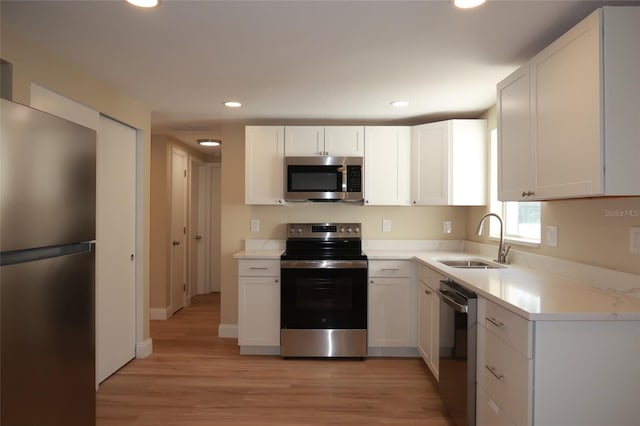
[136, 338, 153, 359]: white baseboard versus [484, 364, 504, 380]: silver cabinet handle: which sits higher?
[484, 364, 504, 380]: silver cabinet handle

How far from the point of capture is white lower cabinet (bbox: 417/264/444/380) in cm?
279

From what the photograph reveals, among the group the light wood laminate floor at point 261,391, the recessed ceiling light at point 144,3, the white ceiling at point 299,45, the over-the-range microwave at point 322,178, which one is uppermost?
the white ceiling at point 299,45

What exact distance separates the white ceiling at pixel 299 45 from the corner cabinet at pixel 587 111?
190 mm

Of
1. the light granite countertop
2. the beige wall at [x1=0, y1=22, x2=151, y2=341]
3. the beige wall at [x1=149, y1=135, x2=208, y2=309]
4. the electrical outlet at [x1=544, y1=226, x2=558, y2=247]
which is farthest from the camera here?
the beige wall at [x1=149, y1=135, x2=208, y2=309]

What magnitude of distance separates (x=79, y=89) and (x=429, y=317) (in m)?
2.97

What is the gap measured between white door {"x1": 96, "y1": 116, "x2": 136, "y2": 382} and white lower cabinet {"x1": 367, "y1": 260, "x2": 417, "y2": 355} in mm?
2068

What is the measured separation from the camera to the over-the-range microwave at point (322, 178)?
11.7 ft

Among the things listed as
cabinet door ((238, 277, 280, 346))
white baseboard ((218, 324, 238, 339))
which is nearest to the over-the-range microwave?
cabinet door ((238, 277, 280, 346))

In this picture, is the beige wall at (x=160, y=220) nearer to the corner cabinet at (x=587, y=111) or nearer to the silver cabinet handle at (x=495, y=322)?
the silver cabinet handle at (x=495, y=322)

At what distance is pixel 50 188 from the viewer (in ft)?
4.67

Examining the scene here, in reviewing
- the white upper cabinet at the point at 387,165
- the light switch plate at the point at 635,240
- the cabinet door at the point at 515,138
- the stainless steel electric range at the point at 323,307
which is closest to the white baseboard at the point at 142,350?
the stainless steel electric range at the point at 323,307

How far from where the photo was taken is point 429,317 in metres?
2.98

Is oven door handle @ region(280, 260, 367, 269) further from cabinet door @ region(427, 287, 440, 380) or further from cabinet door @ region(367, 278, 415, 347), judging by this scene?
cabinet door @ region(427, 287, 440, 380)

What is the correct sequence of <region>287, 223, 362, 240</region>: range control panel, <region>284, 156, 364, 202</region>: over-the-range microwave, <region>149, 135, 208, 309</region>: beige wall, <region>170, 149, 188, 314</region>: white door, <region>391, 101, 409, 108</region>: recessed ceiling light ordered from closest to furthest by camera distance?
1. <region>391, 101, 409, 108</region>: recessed ceiling light
2. <region>284, 156, 364, 202</region>: over-the-range microwave
3. <region>287, 223, 362, 240</region>: range control panel
4. <region>149, 135, 208, 309</region>: beige wall
5. <region>170, 149, 188, 314</region>: white door
